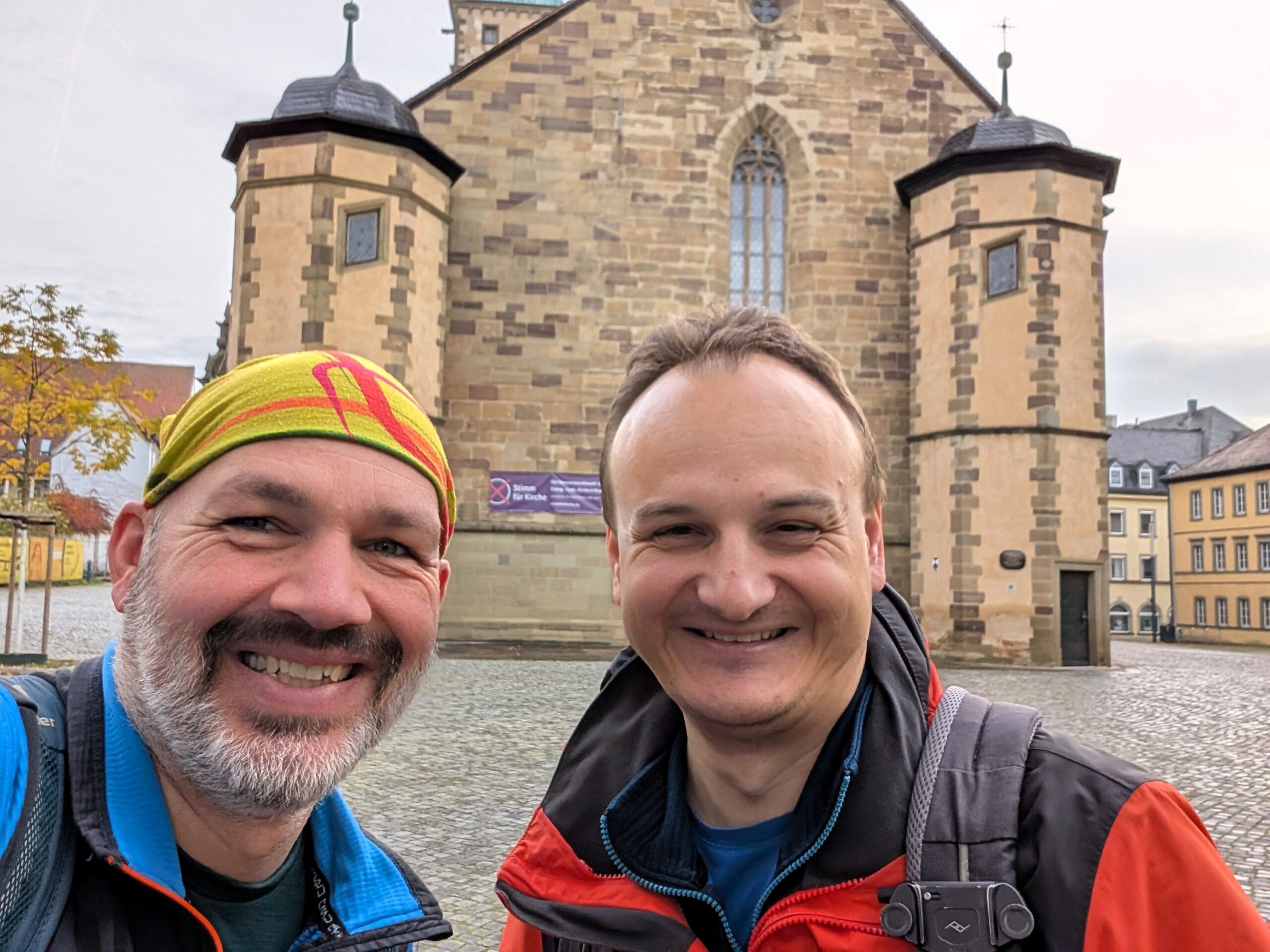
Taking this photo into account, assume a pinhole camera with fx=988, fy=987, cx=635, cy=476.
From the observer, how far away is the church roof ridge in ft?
A: 60.3

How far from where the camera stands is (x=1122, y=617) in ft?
177

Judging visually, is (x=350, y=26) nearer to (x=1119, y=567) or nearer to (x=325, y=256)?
(x=325, y=256)

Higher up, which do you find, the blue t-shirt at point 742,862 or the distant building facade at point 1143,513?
the distant building facade at point 1143,513

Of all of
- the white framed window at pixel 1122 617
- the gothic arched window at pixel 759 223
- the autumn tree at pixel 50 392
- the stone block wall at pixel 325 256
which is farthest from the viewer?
the white framed window at pixel 1122 617

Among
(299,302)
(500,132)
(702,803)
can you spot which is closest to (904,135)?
(500,132)

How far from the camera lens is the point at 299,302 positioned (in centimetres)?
1639

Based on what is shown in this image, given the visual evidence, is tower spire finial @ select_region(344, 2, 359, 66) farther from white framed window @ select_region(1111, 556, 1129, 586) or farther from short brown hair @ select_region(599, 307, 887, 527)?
white framed window @ select_region(1111, 556, 1129, 586)

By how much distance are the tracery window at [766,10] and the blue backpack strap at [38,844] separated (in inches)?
798

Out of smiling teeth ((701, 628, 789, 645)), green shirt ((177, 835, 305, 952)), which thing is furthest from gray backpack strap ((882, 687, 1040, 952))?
green shirt ((177, 835, 305, 952))

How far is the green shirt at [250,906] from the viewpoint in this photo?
1620mm

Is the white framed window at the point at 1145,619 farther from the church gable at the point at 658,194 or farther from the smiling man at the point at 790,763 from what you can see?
the smiling man at the point at 790,763

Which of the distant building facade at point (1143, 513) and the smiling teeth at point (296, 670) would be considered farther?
the distant building facade at point (1143, 513)

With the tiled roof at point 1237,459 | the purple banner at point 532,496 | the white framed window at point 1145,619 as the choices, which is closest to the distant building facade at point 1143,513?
the white framed window at point 1145,619

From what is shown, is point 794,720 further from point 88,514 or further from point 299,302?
point 88,514
